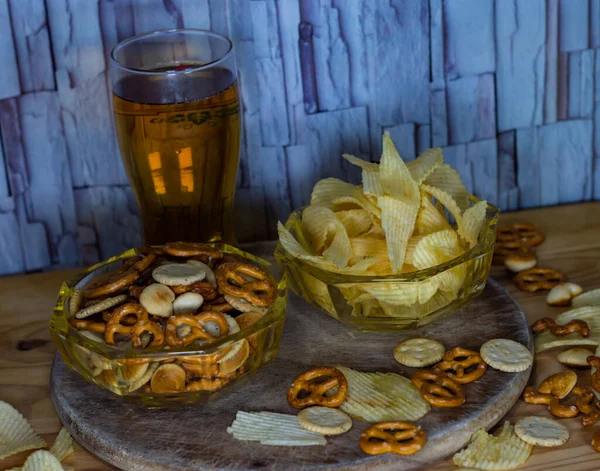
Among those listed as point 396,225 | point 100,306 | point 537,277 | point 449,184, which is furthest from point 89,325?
point 537,277

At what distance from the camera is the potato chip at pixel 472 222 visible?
1003 millimetres

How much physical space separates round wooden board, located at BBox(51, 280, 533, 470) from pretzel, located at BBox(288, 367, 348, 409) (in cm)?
1

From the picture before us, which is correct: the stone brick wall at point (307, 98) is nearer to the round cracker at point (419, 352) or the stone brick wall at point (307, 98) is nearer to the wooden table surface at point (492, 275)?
the wooden table surface at point (492, 275)

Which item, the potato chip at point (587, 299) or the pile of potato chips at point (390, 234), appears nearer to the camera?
the pile of potato chips at point (390, 234)

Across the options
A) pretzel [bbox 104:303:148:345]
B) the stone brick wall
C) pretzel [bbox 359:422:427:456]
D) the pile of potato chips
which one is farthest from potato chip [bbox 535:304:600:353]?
pretzel [bbox 104:303:148:345]

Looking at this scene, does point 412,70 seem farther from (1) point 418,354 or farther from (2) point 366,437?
(2) point 366,437

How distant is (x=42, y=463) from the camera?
2.79 ft

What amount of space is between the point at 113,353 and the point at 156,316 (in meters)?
0.06

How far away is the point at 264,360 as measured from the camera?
3.08 feet

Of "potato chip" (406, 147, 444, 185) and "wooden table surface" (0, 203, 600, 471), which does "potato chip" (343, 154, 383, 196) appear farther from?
"wooden table surface" (0, 203, 600, 471)

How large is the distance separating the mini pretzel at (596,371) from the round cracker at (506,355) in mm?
63

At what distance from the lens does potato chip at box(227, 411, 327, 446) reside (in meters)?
0.86

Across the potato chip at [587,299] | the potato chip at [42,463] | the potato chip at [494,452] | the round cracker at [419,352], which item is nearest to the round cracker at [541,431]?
the potato chip at [494,452]

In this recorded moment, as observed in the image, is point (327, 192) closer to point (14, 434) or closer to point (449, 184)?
point (449, 184)
